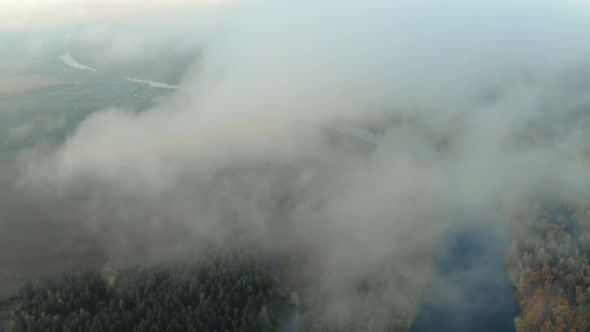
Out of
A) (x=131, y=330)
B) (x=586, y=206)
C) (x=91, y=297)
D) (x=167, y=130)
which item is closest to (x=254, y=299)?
(x=131, y=330)

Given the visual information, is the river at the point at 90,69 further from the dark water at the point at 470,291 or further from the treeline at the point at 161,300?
the dark water at the point at 470,291

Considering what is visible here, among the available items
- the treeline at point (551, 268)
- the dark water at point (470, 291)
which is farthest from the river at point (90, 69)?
the treeline at point (551, 268)

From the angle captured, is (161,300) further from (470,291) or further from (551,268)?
(551,268)


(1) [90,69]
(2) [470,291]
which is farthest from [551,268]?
(1) [90,69]

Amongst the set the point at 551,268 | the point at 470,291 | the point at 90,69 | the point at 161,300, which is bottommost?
the point at 470,291

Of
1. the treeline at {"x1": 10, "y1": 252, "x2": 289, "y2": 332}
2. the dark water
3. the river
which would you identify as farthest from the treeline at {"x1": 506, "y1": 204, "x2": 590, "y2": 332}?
the river

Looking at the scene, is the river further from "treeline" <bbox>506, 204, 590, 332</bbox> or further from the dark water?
"treeline" <bbox>506, 204, 590, 332</bbox>

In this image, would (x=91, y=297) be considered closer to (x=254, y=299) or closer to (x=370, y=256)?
(x=254, y=299)
